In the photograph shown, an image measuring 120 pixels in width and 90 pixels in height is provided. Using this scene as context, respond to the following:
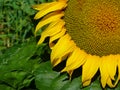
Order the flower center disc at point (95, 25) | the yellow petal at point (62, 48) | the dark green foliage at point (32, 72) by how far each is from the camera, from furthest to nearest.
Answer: the dark green foliage at point (32, 72), the yellow petal at point (62, 48), the flower center disc at point (95, 25)

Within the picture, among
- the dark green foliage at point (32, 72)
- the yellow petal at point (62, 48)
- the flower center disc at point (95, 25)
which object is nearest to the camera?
the flower center disc at point (95, 25)

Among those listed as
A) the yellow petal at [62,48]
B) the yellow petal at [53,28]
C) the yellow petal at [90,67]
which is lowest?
the yellow petal at [90,67]

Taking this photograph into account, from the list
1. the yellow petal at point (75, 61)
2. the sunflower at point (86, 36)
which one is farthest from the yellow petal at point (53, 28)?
the yellow petal at point (75, 61)

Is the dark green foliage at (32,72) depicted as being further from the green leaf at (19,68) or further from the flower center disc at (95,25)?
the flower center disc at (95,25)

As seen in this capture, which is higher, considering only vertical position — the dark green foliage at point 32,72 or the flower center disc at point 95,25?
the flower center disc at point 95,25

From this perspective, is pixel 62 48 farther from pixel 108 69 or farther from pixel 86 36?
pixel 108 69

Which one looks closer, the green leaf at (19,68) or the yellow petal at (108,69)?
the yellow petal at (108,69)

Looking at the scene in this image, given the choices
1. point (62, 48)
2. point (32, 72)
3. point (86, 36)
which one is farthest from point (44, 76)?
point (86, 36)

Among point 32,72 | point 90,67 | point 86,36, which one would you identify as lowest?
point 32,72

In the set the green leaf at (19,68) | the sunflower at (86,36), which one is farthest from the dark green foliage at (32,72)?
the sunflower at (86,36)
